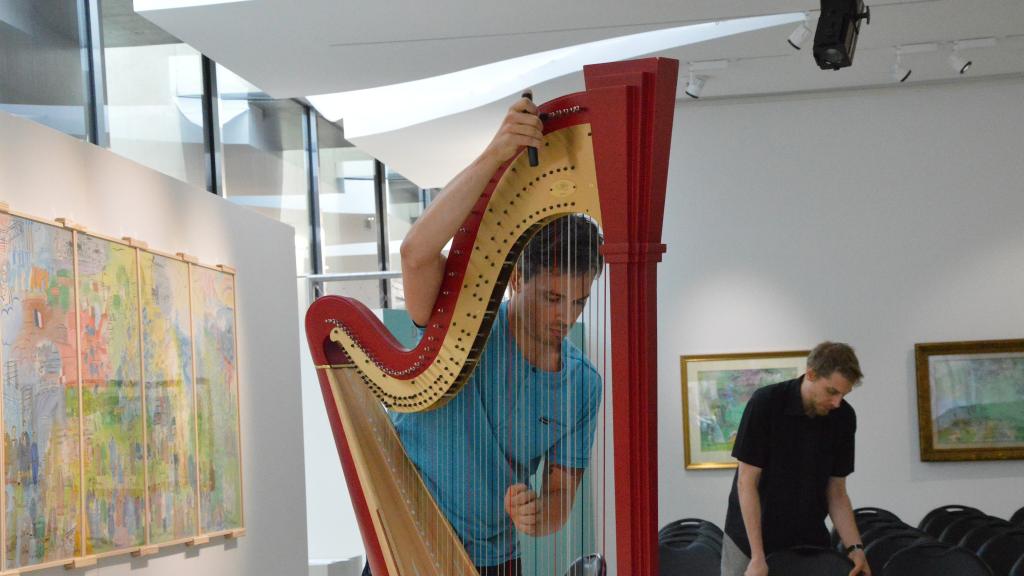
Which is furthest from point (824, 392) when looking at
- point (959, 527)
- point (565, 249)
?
point (565, 249)

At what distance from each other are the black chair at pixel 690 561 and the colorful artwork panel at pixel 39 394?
231cm

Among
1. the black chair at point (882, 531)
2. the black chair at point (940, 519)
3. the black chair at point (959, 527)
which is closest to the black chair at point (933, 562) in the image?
the black chair at point (882, 531)

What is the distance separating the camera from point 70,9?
5.25 meters

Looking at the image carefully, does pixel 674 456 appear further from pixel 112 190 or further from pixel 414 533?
pixel 414 533

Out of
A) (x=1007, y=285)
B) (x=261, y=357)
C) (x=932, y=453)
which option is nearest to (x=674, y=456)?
(x=932, y=453)

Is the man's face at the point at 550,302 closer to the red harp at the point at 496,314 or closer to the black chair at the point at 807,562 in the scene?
the red harp at the point at 496,314

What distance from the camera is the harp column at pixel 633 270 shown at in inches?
54.2

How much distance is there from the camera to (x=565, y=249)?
1.60 m

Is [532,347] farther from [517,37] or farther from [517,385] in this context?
[517,37]

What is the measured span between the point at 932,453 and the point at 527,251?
6.52 metres

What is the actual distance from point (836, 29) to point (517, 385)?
3.69 m

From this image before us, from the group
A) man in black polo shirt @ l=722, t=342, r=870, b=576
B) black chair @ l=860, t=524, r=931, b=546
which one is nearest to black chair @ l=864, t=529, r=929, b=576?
black chair @ l=860, t=524, r=931, b=546

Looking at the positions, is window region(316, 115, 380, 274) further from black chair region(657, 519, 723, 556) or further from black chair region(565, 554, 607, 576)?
black chair region(565, 554, 607, 576)

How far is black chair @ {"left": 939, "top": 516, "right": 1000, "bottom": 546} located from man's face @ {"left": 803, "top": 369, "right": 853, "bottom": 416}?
169 centimetres
